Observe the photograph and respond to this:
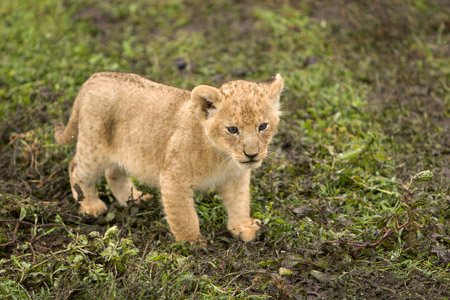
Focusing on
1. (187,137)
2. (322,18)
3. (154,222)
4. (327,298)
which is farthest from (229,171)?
(322,18)

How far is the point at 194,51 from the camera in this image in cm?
992

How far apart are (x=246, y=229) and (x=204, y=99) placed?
53.8 inches

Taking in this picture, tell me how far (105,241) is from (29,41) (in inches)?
224

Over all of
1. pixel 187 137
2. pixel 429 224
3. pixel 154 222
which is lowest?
pixel 154 222

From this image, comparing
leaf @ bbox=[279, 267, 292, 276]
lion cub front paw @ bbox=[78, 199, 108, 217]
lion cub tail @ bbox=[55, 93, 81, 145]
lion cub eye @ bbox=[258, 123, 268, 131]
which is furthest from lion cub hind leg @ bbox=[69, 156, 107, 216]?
leaf @ bbox=[279, 267, 292, 276]

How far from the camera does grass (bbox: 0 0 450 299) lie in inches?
201

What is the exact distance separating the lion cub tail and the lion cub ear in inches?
66.0

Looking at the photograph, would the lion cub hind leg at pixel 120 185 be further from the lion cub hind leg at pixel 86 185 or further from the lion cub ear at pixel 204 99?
the lion cub ear at pixel 204 99

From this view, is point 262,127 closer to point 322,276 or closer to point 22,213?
point 322,276

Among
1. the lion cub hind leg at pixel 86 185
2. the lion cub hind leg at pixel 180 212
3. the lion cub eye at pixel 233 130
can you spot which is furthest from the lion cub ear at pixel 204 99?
the lion cub hind leg at pixel 86 185

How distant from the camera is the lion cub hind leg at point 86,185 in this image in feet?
21.4

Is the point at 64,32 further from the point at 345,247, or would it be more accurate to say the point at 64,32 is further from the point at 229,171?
the point at 345,247

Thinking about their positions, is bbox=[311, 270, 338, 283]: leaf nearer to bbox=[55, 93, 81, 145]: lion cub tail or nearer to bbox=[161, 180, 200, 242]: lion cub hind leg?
bbox=[161, 180, 200, 242]: lion cub hind leg

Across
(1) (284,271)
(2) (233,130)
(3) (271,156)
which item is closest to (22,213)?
(2) (233,130)
